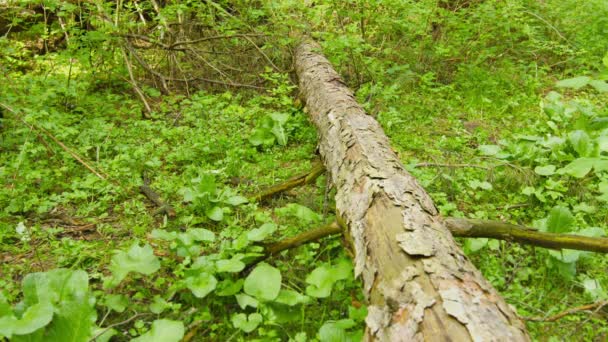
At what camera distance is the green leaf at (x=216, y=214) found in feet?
8.41

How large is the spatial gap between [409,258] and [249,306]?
2.76 ft

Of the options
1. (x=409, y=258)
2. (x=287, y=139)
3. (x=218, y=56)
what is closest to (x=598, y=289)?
(x=409, y=258)

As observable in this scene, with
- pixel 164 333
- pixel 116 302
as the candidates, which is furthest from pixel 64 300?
→ pixel 164 333

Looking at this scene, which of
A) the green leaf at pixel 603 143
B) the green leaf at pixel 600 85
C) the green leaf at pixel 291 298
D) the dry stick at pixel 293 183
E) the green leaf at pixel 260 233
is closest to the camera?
the green leaf at pixel 600 85

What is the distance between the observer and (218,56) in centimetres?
507

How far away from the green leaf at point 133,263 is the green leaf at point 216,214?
1.98 feet

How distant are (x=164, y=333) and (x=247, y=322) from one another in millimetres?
340

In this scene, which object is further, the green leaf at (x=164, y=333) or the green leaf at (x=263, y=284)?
the green leaf at (x=263, y=284)

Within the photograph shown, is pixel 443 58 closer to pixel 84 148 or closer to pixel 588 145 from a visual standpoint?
pixel 588 145

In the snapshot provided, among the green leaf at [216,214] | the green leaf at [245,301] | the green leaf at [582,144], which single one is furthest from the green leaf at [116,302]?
the green leaf at [582,144]

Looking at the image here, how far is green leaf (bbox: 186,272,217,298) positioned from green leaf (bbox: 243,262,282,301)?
151 millimetres

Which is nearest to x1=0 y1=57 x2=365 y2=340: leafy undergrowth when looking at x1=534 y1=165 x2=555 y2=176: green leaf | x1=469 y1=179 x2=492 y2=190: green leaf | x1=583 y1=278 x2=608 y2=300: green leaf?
x1=469 y1=179 x2=492 y2=190: green leaf

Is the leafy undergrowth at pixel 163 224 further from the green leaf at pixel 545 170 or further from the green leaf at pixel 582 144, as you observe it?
the green leaf at pixel 582 144

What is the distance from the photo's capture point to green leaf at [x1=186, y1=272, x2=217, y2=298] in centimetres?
189
